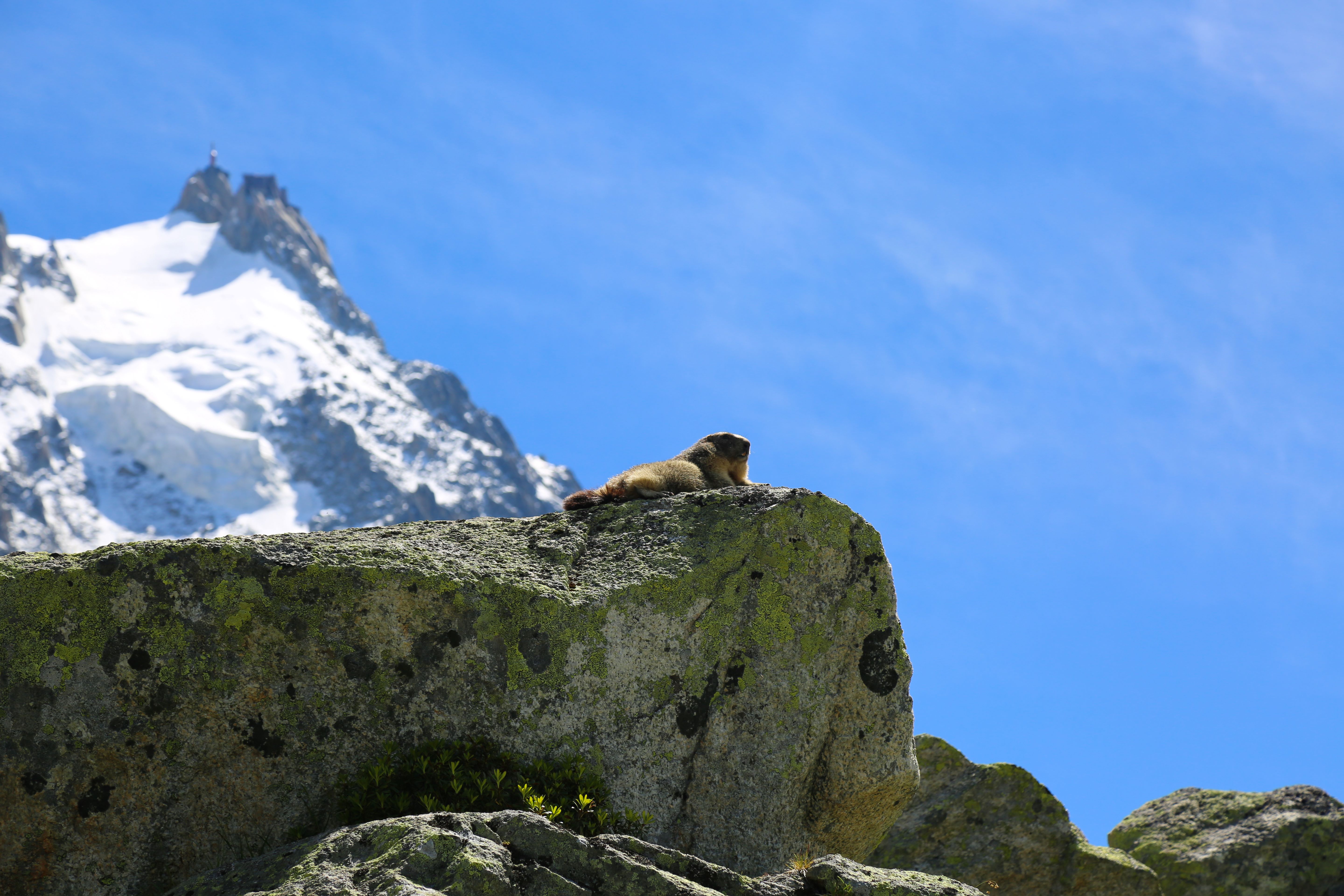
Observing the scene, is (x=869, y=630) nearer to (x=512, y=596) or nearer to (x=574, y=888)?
(x=512, y=596)

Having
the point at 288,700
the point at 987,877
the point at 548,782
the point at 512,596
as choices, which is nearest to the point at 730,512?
the point at 512,596

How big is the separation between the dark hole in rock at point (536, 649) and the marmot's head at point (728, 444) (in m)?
4.73

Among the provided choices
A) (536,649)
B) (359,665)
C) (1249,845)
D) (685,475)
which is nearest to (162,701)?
(359,665)

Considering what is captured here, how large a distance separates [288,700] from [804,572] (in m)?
4.98

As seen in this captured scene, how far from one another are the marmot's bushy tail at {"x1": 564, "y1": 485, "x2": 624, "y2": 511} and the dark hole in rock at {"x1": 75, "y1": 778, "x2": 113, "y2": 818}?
4.91 m

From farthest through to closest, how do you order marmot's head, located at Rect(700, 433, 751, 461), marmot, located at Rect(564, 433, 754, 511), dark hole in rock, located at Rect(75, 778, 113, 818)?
1. marmot's head, located at Rect(700, 433, 751, 461)
2. marmot, located at Rect(564, 433, 754, 511)
3. dark hole in rock, located at Rect(75, 778, 113, 818)

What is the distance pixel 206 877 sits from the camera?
8.29 metres

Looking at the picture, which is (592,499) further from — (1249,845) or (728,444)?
(1249,845)

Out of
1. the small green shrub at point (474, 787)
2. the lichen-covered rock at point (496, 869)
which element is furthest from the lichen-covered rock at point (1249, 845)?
the small green shrub at point (474, 787)

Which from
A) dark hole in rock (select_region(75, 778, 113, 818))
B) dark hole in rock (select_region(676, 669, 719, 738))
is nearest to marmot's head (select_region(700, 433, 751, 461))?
dark hole in rock (select_region(676, 669, 719, 738))

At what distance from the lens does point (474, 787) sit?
9.79 metres

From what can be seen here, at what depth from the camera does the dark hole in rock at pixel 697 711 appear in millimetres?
10984

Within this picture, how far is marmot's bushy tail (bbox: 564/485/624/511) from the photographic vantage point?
1249cm

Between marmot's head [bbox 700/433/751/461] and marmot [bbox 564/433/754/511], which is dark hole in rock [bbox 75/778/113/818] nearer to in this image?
marmot [bbox 564/433/754/511]
